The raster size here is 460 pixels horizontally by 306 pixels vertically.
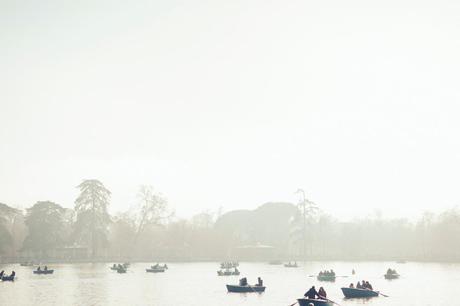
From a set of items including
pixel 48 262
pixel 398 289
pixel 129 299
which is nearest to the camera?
pixel 129 299

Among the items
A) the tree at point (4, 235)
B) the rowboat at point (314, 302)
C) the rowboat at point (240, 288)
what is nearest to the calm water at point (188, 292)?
the rowboat at point (240, 288)

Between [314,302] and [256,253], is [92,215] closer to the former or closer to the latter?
[256,253]

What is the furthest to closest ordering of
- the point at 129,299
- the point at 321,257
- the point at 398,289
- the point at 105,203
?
1. the point at 321,257
2. the point at 105,203
3. the point at 398,289
4. the point at 129,299

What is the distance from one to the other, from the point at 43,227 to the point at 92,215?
9.95 meters

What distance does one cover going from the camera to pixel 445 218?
114438mm

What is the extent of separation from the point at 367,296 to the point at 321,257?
73849 mm

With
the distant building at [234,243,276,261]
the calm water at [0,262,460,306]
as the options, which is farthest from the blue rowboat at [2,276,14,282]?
the distant building at [234,243,276,261]

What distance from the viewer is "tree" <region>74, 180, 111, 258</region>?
347 feet

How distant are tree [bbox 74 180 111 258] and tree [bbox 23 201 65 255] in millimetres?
4199

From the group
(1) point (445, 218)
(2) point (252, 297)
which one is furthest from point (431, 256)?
(2) point (252, 297)

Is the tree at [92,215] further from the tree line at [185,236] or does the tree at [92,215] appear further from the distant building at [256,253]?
the distant building at [256,253]

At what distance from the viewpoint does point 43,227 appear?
340 feet

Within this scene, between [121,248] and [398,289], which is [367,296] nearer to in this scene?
[398,289]

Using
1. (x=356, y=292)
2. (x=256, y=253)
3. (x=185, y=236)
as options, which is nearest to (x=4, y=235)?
(x=185, y=236)
